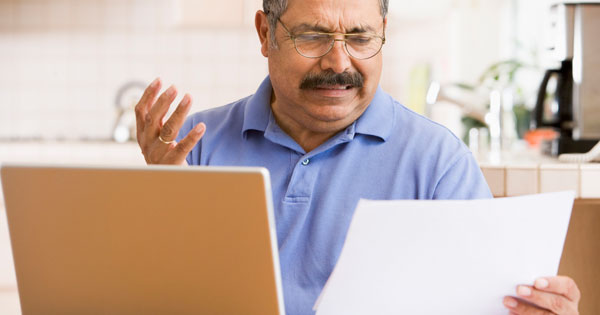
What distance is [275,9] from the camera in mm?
1211

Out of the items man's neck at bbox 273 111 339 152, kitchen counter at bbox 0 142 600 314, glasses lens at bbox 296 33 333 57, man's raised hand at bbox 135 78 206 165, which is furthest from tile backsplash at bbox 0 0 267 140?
man's raised hand at bbox 135 78 206 165

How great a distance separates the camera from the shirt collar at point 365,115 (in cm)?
122

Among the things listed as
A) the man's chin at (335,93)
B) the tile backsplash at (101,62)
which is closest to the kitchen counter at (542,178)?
the man's chin at (335,93)

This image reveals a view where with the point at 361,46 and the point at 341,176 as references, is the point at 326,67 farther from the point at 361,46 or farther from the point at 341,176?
the point at 341,176

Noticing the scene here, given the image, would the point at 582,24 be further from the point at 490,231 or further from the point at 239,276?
the point at 239,276

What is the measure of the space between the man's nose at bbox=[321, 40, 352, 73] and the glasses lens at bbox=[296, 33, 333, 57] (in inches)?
0.6

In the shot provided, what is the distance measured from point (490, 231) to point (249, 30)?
2.95 m

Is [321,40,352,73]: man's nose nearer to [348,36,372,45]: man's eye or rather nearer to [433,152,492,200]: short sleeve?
[348,36,372,45]: man's eye

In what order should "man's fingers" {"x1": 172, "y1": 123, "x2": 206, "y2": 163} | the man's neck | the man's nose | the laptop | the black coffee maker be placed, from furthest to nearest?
1. the black coffee maker
2. the man's neck
3. the man's nose
4. "man's fingers" {"x1": 172, "y1": 123, "x2": 206, "y2": 163}
5. the laptop

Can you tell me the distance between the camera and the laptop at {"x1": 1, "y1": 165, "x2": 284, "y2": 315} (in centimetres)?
67

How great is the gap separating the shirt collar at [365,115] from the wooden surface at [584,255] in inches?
24.4

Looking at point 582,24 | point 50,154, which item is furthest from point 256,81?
point 582,24

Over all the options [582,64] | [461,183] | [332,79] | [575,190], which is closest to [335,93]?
[332,79]

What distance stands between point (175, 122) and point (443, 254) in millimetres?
447
